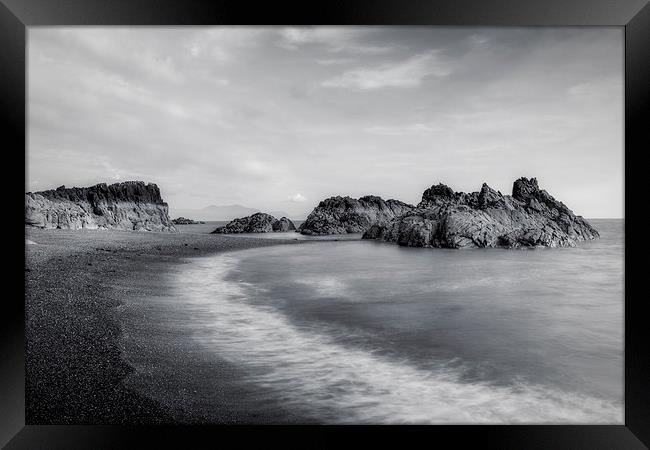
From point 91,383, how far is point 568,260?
21757 mm

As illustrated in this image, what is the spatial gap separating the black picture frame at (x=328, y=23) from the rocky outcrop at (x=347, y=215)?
48492mm

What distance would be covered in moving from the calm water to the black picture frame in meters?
0.85

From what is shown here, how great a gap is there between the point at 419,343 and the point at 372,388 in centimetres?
220

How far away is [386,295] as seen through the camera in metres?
11.7

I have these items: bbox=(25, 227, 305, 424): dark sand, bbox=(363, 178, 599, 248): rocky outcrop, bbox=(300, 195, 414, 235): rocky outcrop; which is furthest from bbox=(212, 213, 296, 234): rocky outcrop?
bbox=(25, 227, 305, 424): dark sand

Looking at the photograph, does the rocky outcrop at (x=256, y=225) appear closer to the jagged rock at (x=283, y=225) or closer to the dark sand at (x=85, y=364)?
the jagged rock at (x=283, y=225)

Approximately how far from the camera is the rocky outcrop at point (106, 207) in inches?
1540

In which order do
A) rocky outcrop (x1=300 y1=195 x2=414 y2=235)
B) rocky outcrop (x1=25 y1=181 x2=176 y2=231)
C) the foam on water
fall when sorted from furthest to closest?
rocky outcrop (x1=300 y1=195 x2=414 y2=235)
rocky outcrop (x1=25 y1=181 x2=176 y2=231)
the foam on water

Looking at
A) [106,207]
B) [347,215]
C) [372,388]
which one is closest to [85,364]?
[372,388]

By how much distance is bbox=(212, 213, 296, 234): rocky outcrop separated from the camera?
56.8 m

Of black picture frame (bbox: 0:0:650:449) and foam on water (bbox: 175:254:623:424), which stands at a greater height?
black picture frame (bbox: 0:0:650:449)

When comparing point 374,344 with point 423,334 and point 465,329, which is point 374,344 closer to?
point 423,334

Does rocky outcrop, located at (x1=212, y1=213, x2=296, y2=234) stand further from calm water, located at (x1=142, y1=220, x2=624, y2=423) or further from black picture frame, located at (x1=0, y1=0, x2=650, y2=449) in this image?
black picture frame, located at (x1=0, y1=0, x2=650, y2=449)

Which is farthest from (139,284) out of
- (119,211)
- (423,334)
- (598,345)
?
(119,211)
